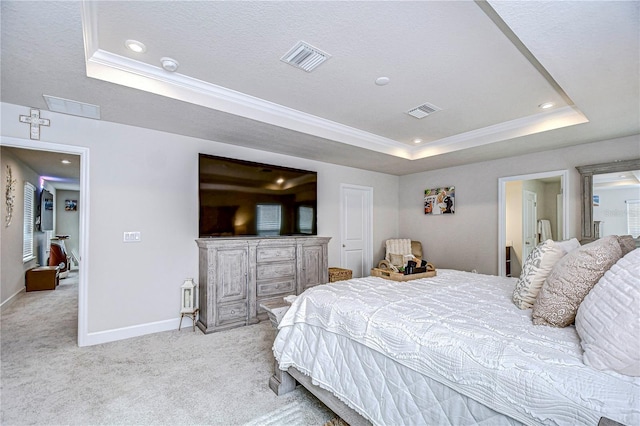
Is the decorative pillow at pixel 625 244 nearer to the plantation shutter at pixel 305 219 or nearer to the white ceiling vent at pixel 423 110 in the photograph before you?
the white ceiling vent at pixel 423 110

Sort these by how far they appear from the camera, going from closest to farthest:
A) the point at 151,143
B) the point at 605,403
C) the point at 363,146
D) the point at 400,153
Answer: the point at 605,403 → the point at 151,143 → the point at 363,146 → the point at 400,153

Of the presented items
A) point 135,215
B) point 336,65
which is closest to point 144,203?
point 135,215

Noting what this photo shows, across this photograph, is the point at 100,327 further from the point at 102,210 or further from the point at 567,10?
the point at 567,10

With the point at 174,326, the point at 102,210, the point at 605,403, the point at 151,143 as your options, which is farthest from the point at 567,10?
the point at 174,326

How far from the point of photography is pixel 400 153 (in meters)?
4.85

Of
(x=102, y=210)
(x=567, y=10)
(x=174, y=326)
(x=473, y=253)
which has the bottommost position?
(x=174, y=326)

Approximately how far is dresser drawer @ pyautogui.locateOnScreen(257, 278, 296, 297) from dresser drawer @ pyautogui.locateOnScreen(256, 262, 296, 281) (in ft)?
0.25

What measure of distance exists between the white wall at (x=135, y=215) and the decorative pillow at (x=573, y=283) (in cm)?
368

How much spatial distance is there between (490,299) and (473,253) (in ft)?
11.6

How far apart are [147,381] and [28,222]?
575 centimetres

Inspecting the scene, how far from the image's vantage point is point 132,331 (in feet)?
11.3

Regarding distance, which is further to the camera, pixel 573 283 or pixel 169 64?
pixel 169 64

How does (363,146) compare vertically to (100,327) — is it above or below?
above

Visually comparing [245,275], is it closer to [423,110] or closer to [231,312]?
[231,312]
